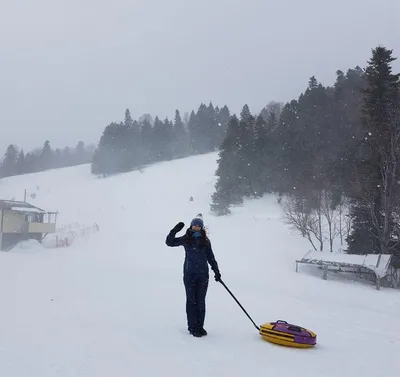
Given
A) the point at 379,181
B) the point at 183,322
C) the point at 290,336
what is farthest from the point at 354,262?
the point at 290,336

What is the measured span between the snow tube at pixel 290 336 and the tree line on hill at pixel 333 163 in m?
12.3

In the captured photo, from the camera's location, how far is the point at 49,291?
9703 millimetres

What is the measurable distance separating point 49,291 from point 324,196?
58.0 ft

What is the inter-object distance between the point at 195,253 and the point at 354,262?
12.0 metres

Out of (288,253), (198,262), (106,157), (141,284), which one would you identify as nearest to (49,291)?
(141,284)

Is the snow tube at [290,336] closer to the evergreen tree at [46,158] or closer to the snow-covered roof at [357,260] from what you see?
the snow-covered roof at [357,260]

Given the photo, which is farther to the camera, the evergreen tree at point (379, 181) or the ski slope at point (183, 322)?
the evergreen tree at point (379, 181)

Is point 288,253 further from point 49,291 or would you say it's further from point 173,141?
point 173,141

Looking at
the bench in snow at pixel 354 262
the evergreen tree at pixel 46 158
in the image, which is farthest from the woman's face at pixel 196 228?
the evergreen tree at pixel 46 158

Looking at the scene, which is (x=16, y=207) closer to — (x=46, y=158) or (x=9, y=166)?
(x=9, y=166)

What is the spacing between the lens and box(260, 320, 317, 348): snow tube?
5605 mm

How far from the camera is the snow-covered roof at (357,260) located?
15.0m

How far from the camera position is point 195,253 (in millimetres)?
6254

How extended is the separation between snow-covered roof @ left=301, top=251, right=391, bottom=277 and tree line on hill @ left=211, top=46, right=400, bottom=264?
0.95 meters
